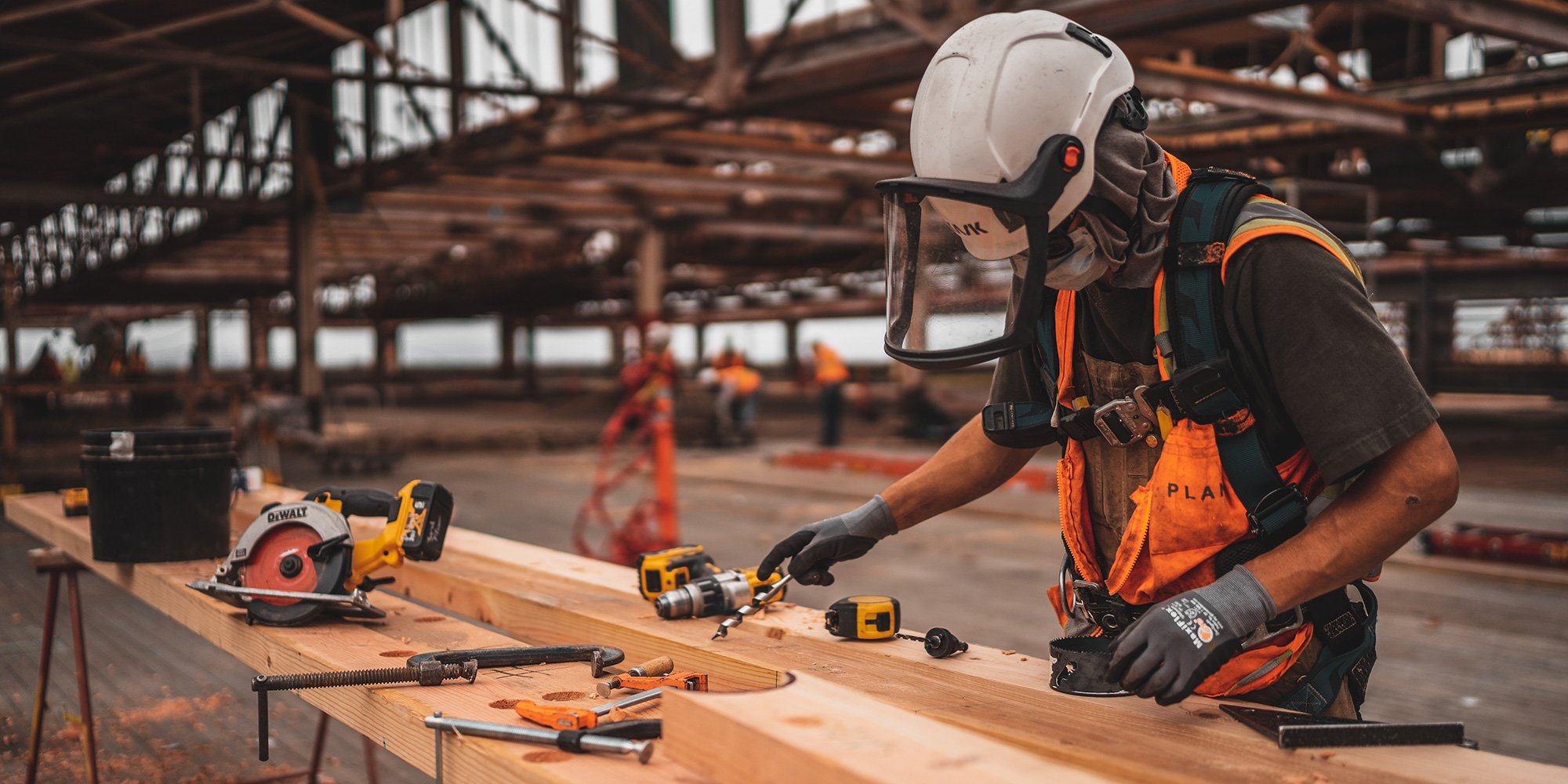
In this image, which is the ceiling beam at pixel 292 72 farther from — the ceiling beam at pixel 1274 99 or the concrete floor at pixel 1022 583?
the concrete floor at pixel 1022 583

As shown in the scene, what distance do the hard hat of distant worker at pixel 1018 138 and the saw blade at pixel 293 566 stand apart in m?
1.48

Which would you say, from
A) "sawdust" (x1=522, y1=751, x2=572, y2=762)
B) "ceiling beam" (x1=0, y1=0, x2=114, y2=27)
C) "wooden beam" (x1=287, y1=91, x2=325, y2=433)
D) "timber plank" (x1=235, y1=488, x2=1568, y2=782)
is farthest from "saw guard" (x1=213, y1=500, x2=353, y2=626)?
"wooden beam" (x1=287, y1=91, x2=325, y2=433)

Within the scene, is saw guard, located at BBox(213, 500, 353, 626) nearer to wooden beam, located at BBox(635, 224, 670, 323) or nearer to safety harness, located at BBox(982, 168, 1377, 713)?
safety harness, located at BBox(982, 168, 1377, 713)

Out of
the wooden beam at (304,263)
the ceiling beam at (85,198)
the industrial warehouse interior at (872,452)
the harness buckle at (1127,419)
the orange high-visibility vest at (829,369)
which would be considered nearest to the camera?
the industrial warehouse interior at (872,452)

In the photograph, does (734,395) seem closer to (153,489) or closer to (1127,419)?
(153,489)

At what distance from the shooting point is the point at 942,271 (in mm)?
2191

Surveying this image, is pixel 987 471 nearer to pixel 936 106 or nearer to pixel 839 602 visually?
pixel 839 602

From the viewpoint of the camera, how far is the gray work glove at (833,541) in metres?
2.39

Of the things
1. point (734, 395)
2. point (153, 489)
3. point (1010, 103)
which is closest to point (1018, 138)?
point (1010, 103)

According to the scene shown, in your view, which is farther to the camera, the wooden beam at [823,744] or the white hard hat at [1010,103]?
the white hard hat at [1010,103]

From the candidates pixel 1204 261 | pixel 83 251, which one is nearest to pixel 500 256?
pixel 83 251

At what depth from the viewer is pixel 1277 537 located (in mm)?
1862

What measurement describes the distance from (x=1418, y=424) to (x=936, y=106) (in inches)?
32.7

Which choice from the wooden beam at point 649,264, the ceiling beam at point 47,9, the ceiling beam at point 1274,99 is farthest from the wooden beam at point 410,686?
the wooden beam at point 649,264
